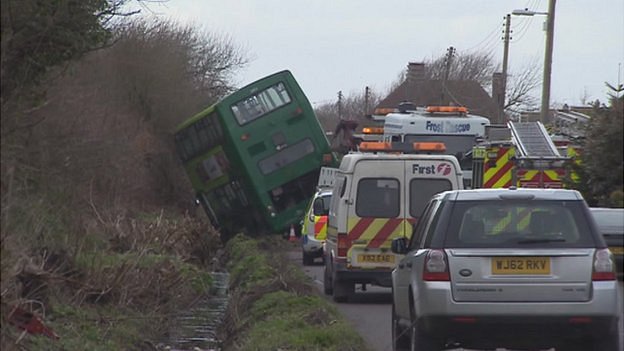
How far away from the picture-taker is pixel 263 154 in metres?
32.4

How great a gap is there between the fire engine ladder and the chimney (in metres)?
31.4

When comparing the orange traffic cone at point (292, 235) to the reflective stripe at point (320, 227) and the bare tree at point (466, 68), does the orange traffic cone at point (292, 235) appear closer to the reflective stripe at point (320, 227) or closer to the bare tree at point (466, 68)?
the reflective stripe at point (320, 227)

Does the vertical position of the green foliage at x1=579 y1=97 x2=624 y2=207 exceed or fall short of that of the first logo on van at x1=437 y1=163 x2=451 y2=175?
it exceeds it

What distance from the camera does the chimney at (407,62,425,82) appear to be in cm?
5603

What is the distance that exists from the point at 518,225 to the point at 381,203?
8.03m

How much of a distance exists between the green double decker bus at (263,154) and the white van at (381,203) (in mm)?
13172

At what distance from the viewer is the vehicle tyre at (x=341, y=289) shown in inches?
768

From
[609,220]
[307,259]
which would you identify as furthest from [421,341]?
[307,259]

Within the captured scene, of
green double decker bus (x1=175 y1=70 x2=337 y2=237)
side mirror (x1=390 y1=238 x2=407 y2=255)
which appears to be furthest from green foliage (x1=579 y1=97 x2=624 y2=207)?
green double decker bus (x1=175 y1=70 x2=337 y2=237)

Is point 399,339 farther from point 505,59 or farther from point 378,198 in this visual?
point 505,59

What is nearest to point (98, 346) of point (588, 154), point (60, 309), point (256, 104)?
point (60, 309)

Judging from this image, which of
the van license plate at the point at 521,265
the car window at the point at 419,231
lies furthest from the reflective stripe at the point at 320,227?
the van license plate at the point at 521,265

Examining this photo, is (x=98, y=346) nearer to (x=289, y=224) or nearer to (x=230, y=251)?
(x=230, y=251)

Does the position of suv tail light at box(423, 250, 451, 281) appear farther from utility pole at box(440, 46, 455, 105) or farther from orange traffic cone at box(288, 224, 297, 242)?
utility pole at box(440, 46, 455, 105)
